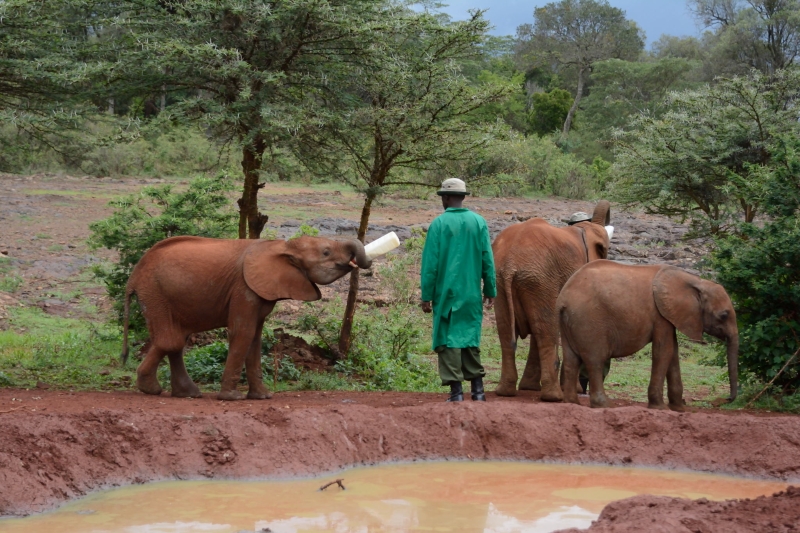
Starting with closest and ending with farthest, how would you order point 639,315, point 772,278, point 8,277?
point 639,315, point 772,278, point 8,277

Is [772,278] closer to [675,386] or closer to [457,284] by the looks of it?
[675,386]

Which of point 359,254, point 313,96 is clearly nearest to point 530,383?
point 359,254

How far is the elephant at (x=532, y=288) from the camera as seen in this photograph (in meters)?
10.1

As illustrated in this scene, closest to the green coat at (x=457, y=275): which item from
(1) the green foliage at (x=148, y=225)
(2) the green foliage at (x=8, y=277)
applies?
(1) the green foliage at (x=148, y=225)

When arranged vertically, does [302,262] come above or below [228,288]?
above

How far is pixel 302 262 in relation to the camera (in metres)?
9.84

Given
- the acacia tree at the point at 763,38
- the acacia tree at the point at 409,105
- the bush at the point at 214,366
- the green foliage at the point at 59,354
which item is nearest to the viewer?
the green foliage at the point at 59,354

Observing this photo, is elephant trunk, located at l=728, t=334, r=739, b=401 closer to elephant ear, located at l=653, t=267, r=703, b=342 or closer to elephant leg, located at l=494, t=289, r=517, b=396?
elephant ear, located at l=653, t=267, r=703, b=342

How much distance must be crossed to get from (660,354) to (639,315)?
1.35 ft

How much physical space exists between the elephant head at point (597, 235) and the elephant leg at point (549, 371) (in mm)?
1188

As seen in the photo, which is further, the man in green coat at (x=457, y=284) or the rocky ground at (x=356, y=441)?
the man in green coat at (x=457, y=284)

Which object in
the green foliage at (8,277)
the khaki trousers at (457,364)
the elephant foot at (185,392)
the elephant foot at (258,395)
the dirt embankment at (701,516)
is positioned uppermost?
the dirt embankment at (701,516)

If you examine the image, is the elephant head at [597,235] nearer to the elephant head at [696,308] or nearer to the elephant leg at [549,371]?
the elephant leg at [549,371]

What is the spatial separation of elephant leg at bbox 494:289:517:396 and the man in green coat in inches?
40.0
